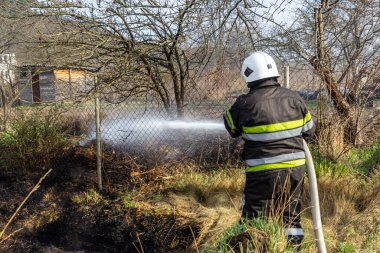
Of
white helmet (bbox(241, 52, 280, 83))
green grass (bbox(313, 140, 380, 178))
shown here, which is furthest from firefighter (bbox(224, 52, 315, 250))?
green grass (bbox(313, 140, 380, 178))

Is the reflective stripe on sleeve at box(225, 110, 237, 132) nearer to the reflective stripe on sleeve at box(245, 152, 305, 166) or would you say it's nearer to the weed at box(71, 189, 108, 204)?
the reflective stripe on sleeve at box(245, 152, 305, 166)

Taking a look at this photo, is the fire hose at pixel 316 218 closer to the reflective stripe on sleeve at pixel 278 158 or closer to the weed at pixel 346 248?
the reflective stripe on sleeve at pixel 278 158

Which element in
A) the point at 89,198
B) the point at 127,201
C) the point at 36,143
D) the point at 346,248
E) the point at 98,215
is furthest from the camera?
the point at 36,143

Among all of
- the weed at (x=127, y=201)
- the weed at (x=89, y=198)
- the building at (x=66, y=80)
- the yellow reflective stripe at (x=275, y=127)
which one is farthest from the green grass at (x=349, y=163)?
the building at (x=66, y=80)

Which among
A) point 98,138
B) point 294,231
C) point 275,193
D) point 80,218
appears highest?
point 98,138

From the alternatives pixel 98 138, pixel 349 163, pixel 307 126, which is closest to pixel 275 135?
pixel 307 126

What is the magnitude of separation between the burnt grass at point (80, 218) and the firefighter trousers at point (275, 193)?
1.12 m

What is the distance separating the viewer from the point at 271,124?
296cm

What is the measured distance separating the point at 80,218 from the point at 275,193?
111 inches

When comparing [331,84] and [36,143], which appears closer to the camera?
[331,84]

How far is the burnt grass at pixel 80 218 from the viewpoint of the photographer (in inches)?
167

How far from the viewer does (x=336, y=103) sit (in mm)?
4945

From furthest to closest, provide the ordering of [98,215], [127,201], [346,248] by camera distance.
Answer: [127,201]
[98,215]
[346,248]

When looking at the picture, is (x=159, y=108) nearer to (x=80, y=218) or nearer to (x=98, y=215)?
(x=98, y=215)
